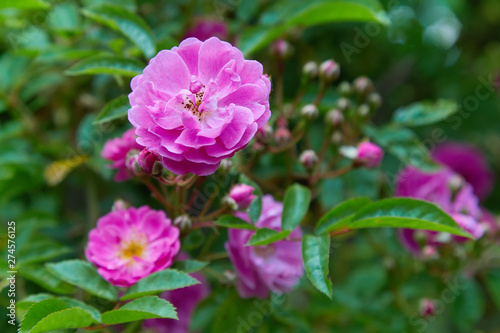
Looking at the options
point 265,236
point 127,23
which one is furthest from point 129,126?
point 265,236

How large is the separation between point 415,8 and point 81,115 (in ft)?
3.50

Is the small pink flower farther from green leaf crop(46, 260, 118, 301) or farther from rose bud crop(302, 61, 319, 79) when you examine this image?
rose bud crop(302, 61, 319, 79)

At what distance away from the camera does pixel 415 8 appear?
1707 millimetres

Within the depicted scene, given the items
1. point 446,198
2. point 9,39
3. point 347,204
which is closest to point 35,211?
point 9,39

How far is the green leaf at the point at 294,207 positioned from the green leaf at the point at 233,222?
61mm

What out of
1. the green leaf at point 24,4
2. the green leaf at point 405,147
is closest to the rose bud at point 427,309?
the green leaf at point 405,147

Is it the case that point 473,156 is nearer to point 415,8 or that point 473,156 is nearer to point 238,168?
point 415,8

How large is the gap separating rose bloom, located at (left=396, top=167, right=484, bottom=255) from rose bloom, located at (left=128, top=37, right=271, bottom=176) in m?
0.63

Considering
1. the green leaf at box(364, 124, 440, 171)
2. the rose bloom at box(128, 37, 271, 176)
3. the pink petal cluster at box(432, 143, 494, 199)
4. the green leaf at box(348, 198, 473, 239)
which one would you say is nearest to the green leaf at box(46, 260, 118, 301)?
the rose bloom at box(128, 37, 271, 176)

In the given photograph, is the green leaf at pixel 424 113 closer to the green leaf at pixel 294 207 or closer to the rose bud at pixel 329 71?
the rose bud at pixel 329 71

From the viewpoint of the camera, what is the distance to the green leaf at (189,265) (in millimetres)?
843

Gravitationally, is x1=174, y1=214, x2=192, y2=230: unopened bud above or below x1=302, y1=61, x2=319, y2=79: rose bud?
below

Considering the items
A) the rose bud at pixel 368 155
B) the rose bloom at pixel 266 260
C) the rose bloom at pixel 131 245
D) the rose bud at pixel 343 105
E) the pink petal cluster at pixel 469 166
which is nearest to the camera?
the rose bloom at pixel 131 245

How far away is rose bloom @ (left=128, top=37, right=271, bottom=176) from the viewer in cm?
73
